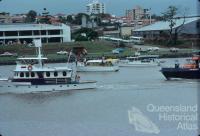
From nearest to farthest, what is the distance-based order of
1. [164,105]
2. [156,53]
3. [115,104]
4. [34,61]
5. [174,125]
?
[174,125], [164,105], [115,104], [34,61], [156,53]

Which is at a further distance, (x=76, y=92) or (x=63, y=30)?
(x=63, y=30)

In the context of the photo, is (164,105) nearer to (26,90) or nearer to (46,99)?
(46,99)

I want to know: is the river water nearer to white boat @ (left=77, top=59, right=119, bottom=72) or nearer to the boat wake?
the boat wake

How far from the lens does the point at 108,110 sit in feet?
23.4

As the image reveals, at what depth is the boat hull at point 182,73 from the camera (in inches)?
411

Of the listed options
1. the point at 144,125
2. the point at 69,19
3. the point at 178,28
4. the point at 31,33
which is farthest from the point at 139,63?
the point at 69,19

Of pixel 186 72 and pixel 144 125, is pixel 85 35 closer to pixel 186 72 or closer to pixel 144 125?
pixel 186 72

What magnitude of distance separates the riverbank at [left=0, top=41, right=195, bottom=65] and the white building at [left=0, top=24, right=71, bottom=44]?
737 millimetres

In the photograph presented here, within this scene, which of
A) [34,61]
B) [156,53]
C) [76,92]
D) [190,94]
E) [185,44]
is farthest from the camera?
[185,44]

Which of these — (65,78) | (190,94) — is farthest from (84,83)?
(190,94)

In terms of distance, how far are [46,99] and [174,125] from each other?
10.3 feet

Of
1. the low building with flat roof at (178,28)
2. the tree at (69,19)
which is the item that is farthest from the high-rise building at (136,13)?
the low building with flat roof at (178,28)

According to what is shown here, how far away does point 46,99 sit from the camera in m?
8.62

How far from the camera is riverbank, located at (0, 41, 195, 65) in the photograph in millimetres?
17422
